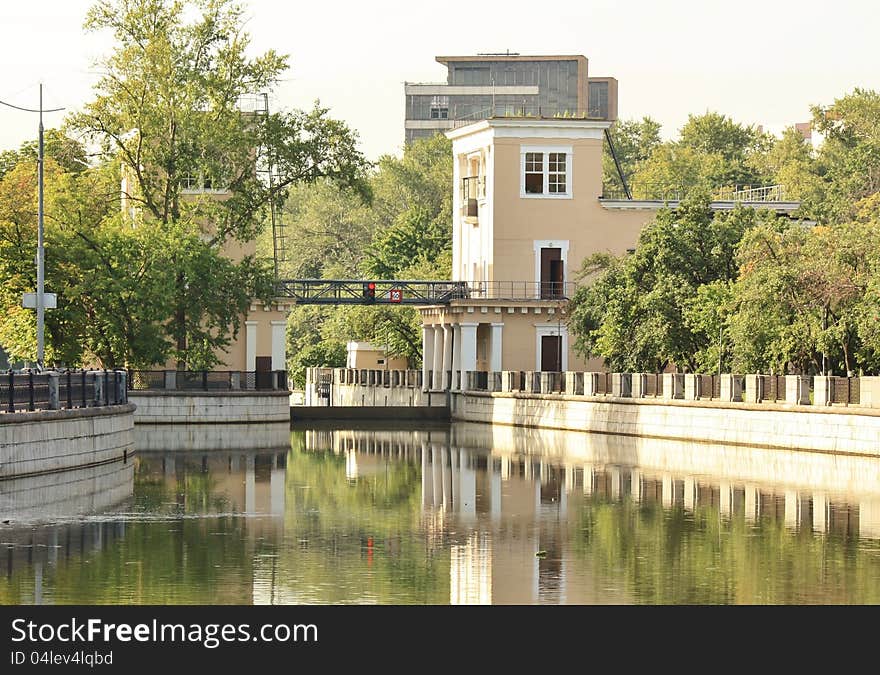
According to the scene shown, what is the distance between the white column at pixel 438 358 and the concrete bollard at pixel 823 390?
36.4 m

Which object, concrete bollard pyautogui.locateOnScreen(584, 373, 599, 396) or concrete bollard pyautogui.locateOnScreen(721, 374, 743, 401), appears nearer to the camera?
concrete bollard pyautogui.locateOnScreen(721, 374, 743, 401)

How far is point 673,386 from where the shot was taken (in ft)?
205

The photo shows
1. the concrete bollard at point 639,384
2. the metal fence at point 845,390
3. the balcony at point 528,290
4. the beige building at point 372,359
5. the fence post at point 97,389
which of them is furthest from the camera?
the beige building at point 372,359

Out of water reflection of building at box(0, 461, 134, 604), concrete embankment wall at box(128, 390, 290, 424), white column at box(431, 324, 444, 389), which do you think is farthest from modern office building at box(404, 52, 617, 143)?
water reflection of building at box(0, 461, 134, 604)

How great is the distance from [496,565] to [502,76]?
513ft

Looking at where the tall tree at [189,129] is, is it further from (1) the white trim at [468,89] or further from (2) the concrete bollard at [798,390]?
(1) the white trim at [468,89]

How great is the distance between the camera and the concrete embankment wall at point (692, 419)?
5062cm

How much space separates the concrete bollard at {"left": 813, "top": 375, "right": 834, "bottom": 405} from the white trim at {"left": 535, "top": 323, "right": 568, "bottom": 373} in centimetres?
3088

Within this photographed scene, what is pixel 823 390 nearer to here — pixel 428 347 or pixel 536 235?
pixel 536 235

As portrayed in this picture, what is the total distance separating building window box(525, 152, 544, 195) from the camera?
8425 centimetres

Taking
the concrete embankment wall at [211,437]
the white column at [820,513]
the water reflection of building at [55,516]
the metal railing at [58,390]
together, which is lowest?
the concrete embankment wall at [211,437]

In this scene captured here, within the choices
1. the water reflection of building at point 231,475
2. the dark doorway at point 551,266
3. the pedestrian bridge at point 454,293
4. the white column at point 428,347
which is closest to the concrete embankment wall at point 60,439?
the water reflection of building at point 231,475

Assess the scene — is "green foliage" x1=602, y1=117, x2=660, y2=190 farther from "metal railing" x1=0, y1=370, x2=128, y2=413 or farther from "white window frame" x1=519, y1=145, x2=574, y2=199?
"metal railing" x1=0, y1=370, x2=128, y2=413

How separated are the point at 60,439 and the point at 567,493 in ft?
36.6
